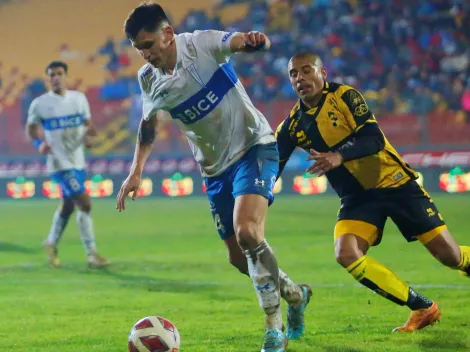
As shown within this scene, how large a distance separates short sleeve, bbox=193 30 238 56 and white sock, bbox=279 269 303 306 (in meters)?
1.39

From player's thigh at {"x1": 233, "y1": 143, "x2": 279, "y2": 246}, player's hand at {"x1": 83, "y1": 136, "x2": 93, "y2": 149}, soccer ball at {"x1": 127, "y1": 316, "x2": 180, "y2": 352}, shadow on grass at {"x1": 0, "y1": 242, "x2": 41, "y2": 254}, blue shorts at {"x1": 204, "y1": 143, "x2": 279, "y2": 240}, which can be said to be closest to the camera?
soccer ball at {"x1": 127, "y1": 316, "x2": 180, "y2": 352}

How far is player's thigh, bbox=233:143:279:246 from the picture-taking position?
4867 millimetres

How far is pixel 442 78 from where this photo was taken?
22359 millimetres

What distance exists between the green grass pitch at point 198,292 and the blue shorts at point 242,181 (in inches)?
30.6

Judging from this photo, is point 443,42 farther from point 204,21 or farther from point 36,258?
point 36,258

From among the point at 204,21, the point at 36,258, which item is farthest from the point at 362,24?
the point at 36,258

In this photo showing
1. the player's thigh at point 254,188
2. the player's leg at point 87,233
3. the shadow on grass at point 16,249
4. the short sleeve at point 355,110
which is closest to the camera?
the player's thigh at point 254,188

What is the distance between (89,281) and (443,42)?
16.6 metres

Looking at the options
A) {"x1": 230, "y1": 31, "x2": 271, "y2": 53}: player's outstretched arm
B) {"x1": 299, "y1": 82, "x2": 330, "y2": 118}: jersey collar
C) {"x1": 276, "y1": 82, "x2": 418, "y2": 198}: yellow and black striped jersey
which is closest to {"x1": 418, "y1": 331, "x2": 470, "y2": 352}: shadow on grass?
{"x1": 276, "y1": 82, "x2": 418, "y2": 198}: yellow and black striped jersey

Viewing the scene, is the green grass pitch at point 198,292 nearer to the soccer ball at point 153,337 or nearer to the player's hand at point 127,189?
the soccer ball at point 153,337

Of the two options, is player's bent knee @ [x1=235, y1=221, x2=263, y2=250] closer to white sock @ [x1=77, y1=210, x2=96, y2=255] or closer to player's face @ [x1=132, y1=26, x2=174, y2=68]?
player's face @ [x1=132, y1=26, x2=174, y2=68]

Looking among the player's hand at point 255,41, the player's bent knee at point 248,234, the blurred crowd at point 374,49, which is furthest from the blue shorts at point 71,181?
the blurred crowd at point 374,49

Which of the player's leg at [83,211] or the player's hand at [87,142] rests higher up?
the player's hand at [87,142]

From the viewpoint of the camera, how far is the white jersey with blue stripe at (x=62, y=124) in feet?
34.8
